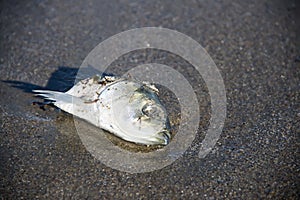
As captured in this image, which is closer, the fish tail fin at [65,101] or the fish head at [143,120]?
the fish head at [143,120]

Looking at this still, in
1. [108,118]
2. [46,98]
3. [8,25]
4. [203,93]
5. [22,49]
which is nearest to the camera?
[108,118]

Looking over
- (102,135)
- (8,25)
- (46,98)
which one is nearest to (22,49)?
(8,25)

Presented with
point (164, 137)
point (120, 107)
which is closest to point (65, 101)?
point (120, 107)

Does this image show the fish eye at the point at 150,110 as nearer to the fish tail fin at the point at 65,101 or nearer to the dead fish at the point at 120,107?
the dead fish at the point at 120,107

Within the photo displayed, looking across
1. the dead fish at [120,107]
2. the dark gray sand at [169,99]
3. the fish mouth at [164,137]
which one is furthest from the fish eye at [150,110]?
the dark gray sand at [169,99]

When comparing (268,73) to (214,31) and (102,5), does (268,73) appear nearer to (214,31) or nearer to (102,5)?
(214,31)
